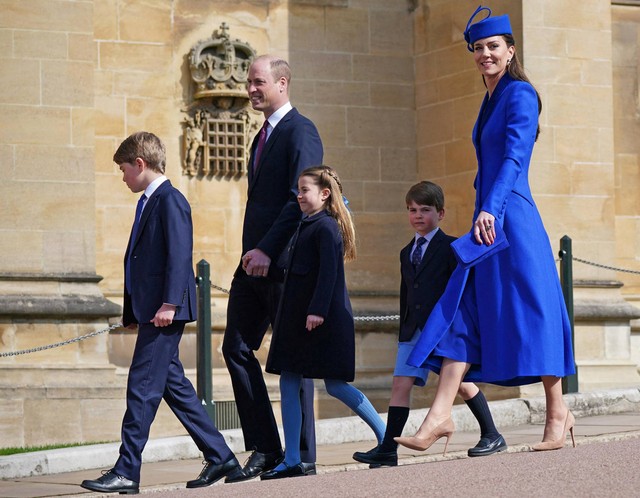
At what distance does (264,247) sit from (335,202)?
14.7 inches

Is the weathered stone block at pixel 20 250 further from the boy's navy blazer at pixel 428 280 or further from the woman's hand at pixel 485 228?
the woman's hand at pixel 485 228

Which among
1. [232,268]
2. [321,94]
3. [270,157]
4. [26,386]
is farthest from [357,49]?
[270,157]

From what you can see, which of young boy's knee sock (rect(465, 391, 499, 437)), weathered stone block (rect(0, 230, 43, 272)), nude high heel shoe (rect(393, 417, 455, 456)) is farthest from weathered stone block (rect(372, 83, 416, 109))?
nude high heel shoe (rect(393, 417, 455, 456))

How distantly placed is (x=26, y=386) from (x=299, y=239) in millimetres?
4523

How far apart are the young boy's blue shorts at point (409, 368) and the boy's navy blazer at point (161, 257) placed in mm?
939

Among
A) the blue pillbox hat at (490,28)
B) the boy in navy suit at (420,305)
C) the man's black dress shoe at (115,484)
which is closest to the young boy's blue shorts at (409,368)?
the boy in navy suit at (420,305)

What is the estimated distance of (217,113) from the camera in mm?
12375

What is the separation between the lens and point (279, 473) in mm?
6641

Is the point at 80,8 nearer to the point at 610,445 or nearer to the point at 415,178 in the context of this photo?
the point at 415,178

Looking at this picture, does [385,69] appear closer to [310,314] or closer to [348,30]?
[348,30]

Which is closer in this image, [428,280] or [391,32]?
[428,280]

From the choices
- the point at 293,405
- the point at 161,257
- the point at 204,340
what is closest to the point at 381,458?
the point at 293,405

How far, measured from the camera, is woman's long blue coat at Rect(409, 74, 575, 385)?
6387 millimetres

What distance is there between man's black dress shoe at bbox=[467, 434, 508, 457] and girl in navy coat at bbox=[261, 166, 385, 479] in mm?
650
